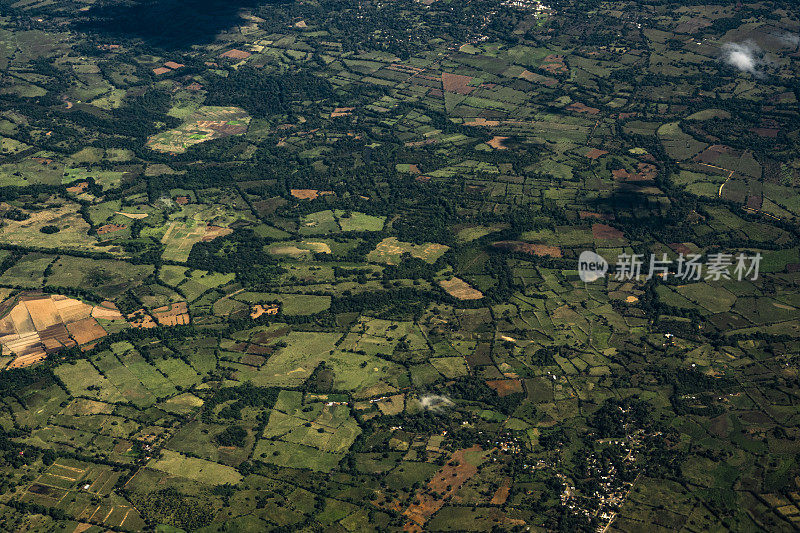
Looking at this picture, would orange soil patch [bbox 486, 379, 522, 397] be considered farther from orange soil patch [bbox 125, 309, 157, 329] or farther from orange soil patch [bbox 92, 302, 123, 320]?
orange soil patch [bbox 92, 302, 123, 320]

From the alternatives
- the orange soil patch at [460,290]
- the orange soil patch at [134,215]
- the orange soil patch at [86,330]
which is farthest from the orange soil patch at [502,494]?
the orange soil patch at [134,215]

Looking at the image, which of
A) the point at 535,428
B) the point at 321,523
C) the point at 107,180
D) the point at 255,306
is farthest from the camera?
the point at 107,180

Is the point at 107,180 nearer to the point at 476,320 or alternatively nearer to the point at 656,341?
the point at 476,320

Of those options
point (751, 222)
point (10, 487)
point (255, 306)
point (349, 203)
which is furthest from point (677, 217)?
point (10, 487)

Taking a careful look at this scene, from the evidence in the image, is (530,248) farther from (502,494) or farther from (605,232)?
(502,494)

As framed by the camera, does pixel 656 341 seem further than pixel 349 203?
No
